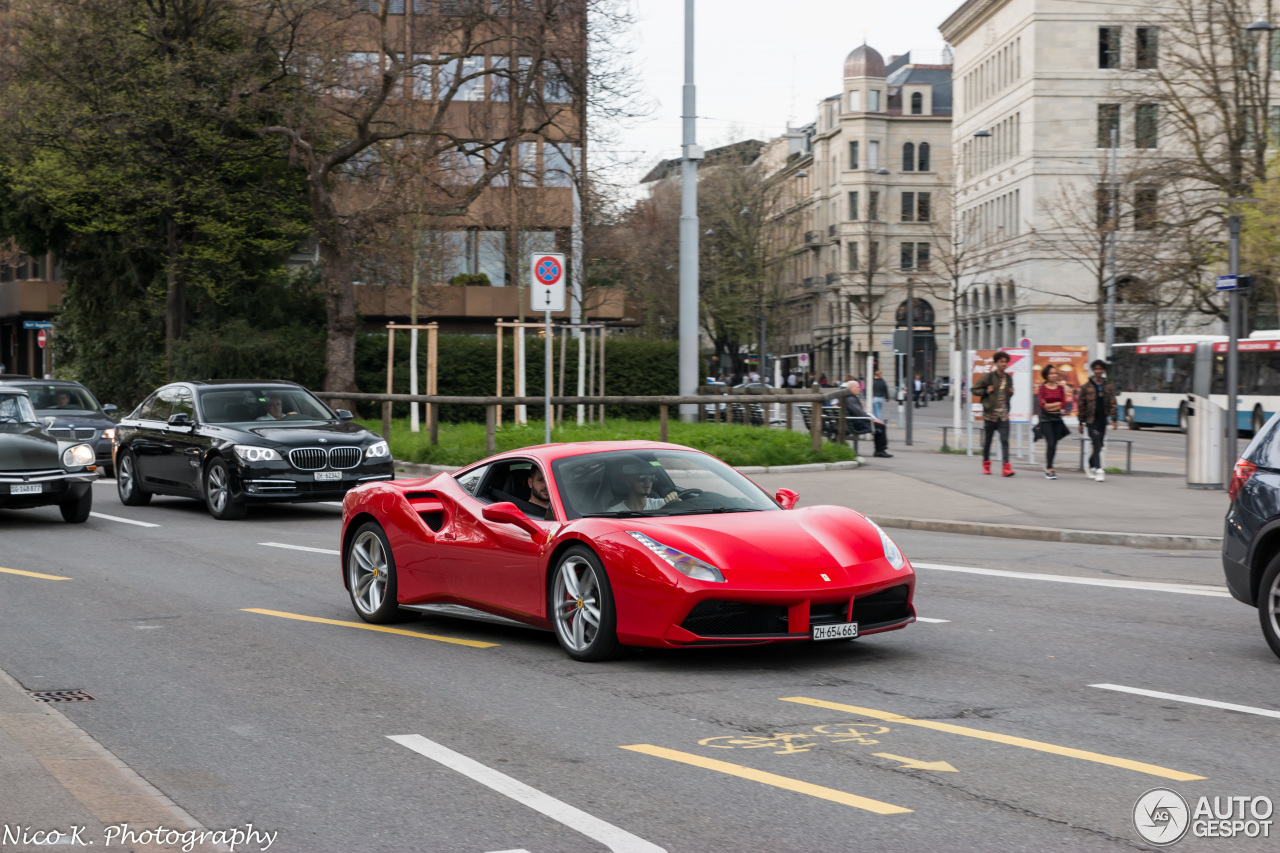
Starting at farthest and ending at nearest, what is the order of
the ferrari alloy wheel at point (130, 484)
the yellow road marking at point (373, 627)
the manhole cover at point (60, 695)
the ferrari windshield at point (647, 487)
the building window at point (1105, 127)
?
the building window at point (1105, 127) → the ferrari alloy wheel at point (130, 484) → the yellow road marking at point (373, 627) → the ferrari windshield at point (647, 487) → the manhole cover at point (60, 695)

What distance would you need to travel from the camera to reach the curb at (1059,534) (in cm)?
1495

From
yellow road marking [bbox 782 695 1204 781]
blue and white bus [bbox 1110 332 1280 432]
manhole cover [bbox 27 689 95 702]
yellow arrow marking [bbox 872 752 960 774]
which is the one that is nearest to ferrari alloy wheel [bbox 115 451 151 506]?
manhole cover [bbox 27 689 95 702]

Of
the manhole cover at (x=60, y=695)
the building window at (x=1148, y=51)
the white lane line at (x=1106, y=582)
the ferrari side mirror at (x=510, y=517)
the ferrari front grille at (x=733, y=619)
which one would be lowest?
the white lane line at (x=1106, y=582)

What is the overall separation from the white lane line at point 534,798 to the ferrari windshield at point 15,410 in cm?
1277

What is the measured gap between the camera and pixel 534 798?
219 inches

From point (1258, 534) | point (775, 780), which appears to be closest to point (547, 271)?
point (1258, 534)

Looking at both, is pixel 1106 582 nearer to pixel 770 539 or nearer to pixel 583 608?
pixel 770 539

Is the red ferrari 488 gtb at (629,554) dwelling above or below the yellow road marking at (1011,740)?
above

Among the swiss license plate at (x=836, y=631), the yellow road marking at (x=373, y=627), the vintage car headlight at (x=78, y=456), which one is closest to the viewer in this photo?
the swiss license plate at (x=836, y=631)

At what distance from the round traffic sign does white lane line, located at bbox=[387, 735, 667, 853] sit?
43.3ft

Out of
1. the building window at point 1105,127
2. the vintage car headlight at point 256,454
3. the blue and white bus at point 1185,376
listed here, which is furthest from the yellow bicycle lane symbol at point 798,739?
the building window at point 1105,127

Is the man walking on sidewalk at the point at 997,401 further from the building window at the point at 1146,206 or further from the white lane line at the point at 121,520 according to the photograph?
the building window at the point at 1146,206

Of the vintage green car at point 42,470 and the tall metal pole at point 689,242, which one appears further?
the tall metal pole at point 689,242

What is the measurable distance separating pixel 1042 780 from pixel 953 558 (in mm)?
8365
